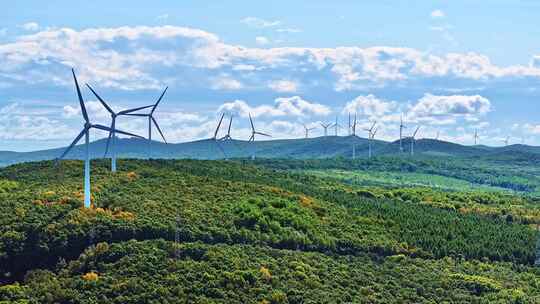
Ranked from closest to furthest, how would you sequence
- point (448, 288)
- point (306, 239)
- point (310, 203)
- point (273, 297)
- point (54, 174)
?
point (273, 297), point (448, 288), point (306, 239), point (310, 203), point (54, 174)

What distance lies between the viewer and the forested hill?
105562mm

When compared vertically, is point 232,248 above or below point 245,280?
above

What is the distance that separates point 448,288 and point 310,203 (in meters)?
44.1

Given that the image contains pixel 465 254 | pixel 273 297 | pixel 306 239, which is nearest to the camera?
pixel 273 297

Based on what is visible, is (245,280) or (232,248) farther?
(232,248)

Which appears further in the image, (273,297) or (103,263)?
(103,263)

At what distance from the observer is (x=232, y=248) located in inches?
4737

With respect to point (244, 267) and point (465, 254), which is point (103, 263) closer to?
point (244, 267)

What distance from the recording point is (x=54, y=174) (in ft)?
563

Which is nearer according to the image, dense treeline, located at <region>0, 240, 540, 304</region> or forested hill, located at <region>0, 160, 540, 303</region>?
dense treeline, located at <region>0, 240, 540, 304</region>

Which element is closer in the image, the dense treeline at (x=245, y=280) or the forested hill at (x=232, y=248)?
the dense treeline at (x=245, y=280)

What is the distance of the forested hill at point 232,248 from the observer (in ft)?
346

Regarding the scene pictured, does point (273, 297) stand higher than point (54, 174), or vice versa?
point (54, 174)

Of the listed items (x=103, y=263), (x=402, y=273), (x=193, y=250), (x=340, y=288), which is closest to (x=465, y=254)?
(x=402, y=273)
